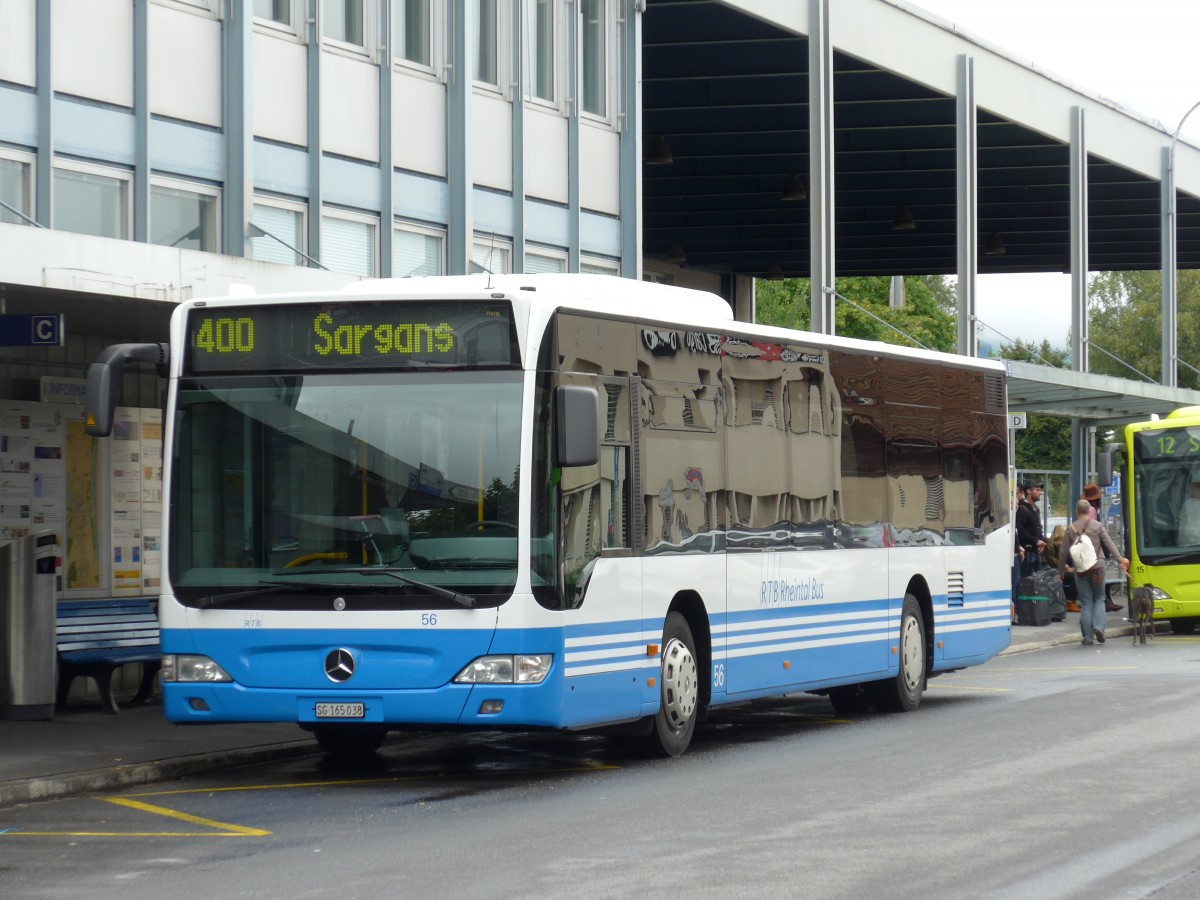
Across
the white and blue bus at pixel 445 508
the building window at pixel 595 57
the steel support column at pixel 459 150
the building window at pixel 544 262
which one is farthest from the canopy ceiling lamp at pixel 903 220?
the white and blue bus at pixel 445 508

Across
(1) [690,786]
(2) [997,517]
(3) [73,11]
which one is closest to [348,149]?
(3) [73,11]

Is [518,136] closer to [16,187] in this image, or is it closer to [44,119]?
[44,119]

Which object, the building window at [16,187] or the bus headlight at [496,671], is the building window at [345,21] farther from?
the bus headlight at [496,671]

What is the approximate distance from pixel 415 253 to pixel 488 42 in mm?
2751

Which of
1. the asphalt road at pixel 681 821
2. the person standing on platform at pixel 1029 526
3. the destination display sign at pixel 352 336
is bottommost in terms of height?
the asphalt road at pixel 681 821

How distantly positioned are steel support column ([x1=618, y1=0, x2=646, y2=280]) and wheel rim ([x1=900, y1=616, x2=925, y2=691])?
27.5 feet

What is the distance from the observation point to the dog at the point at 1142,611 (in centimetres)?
2558

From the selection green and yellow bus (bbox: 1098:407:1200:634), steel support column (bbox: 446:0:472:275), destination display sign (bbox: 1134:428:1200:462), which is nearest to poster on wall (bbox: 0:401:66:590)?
steel support column (bbox: 446:0:472:275)

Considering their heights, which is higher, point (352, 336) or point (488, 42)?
point (488, 42)

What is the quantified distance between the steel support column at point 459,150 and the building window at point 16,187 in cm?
574

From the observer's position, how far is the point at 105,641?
52.7 ft

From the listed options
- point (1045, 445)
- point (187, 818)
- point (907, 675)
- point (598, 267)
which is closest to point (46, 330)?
point (187, 818)

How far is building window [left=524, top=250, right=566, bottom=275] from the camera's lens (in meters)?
22.5

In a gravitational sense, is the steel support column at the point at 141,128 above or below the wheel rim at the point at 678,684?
above
